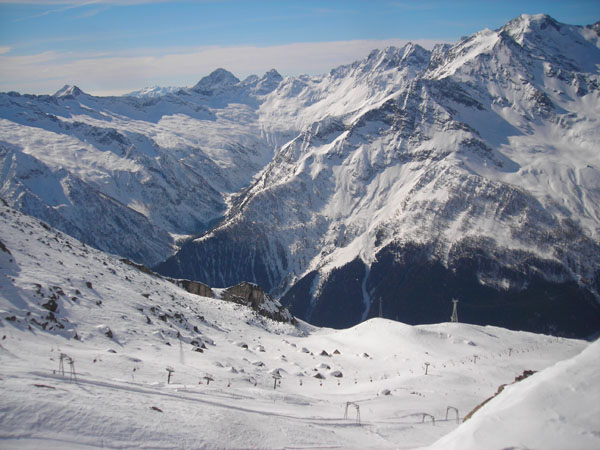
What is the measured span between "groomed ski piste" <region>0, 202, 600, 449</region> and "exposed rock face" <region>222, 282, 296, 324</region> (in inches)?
532

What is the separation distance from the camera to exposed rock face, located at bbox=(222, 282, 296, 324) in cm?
8094

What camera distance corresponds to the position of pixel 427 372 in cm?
4066

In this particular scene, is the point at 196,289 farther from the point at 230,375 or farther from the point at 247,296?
the point at 230,375

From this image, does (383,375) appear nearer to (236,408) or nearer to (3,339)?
(236,408)

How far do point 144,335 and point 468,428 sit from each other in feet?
97.0

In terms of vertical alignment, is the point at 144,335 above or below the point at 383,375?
above

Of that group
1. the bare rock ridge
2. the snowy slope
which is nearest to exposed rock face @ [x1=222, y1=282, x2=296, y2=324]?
the bare rock ridge

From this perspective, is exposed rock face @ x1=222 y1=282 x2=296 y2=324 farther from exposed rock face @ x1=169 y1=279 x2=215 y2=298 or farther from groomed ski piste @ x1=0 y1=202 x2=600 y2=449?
groomed ski piste @ x1=0 y1=202 x2=600 y2=449

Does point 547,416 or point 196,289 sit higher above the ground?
point 196,289

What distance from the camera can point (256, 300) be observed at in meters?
83.3

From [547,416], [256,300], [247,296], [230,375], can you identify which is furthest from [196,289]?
[547,416]

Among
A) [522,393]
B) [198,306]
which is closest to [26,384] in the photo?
[522,393]

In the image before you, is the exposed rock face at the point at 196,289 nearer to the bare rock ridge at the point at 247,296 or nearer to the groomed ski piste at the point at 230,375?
the bare rock ridge at the point at 247,296

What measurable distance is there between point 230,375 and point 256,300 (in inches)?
2055
